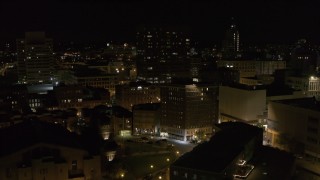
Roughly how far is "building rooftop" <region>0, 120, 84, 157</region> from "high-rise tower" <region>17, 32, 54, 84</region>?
62.5ft

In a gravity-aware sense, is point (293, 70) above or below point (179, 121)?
above

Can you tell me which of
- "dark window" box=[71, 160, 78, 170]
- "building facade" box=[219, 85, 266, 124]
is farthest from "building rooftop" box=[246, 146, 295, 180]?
"building facade" box=[219, 85, 266, 124]

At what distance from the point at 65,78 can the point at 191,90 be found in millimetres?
18074

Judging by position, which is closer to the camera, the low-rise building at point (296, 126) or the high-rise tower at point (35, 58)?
the low-rise building at point (296, 126)

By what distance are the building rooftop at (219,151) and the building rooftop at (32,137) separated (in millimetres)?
3953

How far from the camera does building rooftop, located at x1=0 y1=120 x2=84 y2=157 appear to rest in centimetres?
1412

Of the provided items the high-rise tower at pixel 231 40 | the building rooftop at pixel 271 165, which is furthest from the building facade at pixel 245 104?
the high-rise tower at pixel 231 40

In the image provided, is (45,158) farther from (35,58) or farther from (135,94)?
(35,58)

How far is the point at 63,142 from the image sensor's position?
47.9ft

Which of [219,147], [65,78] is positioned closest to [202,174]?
[219,147]

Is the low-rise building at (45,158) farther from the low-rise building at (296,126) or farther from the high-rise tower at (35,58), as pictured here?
the high-rise tower at (35,58)

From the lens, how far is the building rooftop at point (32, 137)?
14.1m

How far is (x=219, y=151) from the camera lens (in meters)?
14.3

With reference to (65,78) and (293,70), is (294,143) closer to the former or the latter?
(293,70)
